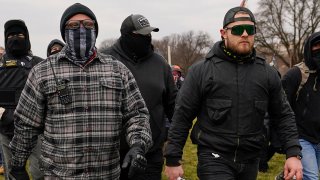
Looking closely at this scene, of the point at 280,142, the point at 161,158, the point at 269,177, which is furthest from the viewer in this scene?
the point at 269,177

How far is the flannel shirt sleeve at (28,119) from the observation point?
3309 mm

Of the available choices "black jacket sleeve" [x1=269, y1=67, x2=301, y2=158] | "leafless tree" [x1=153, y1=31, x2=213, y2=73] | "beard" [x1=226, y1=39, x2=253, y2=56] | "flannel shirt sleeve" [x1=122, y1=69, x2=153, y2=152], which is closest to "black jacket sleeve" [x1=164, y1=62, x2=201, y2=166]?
"beard" [x1=226, y1=39, x2=253, y2=56]

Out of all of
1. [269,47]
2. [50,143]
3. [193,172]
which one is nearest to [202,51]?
[269,47]

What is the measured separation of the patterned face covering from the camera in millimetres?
3398

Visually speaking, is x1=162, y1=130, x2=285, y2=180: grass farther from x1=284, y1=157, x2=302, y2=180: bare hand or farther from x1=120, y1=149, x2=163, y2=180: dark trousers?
x1=284, y1=157, x2=302, y2=180: bare hand

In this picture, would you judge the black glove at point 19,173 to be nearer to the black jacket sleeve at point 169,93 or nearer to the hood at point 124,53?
the hood at point 124,53

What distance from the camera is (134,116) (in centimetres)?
347

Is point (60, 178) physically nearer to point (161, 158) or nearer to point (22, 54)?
point (161, 158)

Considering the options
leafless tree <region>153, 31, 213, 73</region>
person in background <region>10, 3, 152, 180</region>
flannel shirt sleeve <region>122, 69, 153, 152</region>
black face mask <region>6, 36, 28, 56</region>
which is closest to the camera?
person in background <region>10, 3, 152, 180</region>

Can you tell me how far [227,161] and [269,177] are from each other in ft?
14.5

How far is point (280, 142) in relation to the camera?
174 inches

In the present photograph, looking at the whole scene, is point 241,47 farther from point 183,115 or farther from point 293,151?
point 293,151

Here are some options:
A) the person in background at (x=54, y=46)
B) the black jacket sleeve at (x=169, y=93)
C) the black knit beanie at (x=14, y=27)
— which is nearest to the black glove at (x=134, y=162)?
the black jacket sleeve at (x=169, y=93)

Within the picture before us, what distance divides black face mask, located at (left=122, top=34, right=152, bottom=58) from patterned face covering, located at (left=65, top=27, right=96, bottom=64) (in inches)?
48.5
